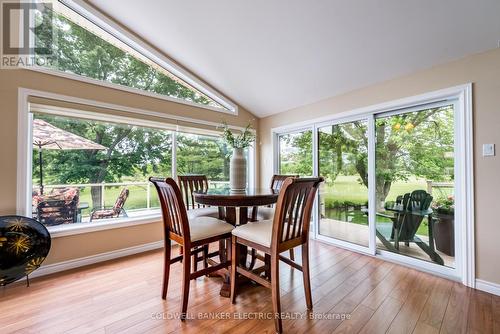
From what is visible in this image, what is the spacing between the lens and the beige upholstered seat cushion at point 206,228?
5.86 feet

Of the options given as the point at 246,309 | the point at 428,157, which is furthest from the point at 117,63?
the point at 428,157

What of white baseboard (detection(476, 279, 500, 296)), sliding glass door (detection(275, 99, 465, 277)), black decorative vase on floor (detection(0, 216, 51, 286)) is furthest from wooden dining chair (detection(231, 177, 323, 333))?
black decorative vase on floor (detection(0, 216, 51, 286))

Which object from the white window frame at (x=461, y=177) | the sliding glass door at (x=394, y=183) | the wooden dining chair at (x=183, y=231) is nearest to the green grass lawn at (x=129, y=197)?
the wooden dining chair at (x=183, y=231)

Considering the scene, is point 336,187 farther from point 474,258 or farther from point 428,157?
point 474,258

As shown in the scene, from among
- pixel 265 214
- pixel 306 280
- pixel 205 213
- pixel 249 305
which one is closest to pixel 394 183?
pixel 265 214

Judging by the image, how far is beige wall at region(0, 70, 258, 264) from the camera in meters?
2.16

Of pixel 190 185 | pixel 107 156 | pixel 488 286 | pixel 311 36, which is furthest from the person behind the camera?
pixel 107 156

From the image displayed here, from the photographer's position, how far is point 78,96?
100 inches

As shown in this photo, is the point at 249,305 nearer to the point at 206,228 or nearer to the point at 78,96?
the point at 206,228

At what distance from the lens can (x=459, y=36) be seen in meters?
1.95

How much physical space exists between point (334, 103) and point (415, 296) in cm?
246

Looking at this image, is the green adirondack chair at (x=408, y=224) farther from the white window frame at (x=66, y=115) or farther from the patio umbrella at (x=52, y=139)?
the patio umbrella at (x=52, y=139)

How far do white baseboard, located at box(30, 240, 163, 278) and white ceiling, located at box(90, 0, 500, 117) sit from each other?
108 inches

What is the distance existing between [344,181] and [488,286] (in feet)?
5.56
